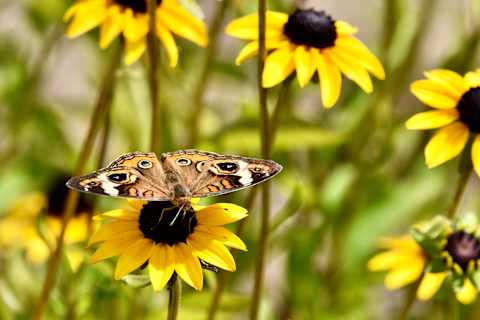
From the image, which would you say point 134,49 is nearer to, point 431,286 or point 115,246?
point 115,246

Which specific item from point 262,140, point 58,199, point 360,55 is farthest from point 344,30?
point 58,199

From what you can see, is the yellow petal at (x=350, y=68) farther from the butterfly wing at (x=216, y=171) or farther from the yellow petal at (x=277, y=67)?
the butterfly wing at (x=216, y=171)

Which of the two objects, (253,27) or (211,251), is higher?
(253,27)

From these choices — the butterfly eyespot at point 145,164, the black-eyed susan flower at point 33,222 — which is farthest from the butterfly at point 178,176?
the black-eyed susan flower at point 33,222

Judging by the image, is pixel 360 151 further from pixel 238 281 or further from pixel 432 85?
pixel 432 85

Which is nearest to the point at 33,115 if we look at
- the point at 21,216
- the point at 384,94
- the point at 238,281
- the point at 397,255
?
the point at 21,216
